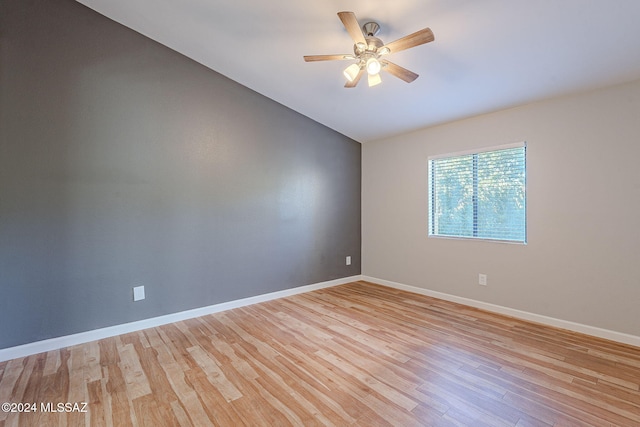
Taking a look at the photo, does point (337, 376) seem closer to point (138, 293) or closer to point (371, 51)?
point (138, 293)

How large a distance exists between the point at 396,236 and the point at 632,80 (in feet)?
9.05

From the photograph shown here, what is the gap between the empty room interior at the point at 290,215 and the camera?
183 centimetres

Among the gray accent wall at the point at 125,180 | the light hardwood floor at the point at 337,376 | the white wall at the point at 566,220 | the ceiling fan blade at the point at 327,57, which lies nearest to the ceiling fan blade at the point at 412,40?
the ceiling fan blade at the point at 327,57

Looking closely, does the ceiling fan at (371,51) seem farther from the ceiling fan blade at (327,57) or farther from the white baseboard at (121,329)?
the white baseboard at (121,329)

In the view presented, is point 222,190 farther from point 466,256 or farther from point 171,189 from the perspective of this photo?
point 466,256

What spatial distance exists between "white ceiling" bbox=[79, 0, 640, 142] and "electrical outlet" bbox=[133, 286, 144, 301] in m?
2.49

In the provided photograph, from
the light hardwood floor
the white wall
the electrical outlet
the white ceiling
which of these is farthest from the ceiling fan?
the electrical outlet

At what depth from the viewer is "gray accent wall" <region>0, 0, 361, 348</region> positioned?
2.29 meters

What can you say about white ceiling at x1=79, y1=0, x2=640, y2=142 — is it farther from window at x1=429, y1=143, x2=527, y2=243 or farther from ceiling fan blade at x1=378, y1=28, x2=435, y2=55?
window at x1=429, y1=143, x2=527, y2=243

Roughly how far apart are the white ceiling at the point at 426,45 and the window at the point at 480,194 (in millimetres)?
539

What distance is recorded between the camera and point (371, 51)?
2.11m

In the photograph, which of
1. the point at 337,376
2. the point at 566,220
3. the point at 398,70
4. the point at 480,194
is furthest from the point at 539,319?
the point at 398,70

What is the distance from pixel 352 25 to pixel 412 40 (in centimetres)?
40

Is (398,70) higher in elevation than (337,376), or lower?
higher
